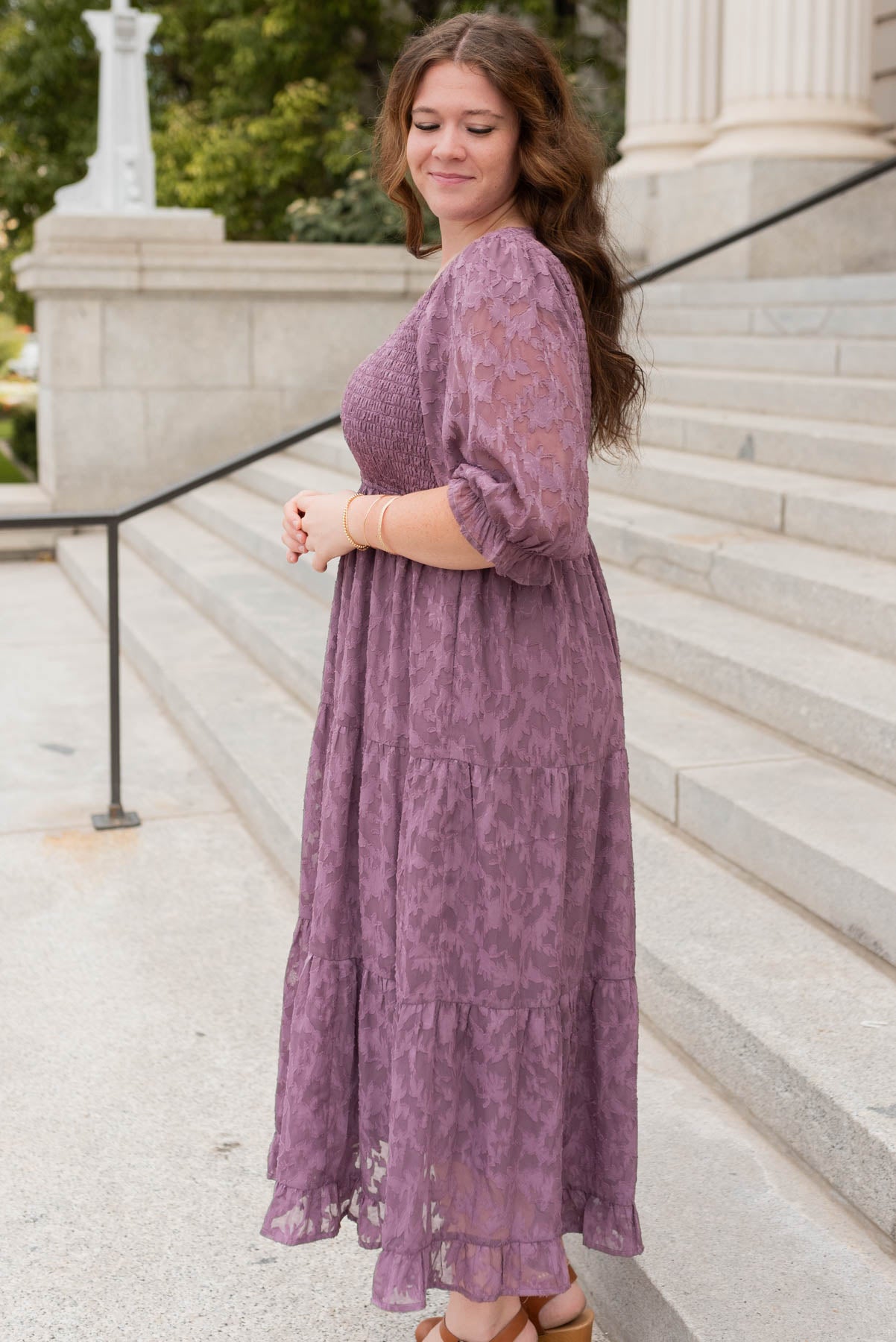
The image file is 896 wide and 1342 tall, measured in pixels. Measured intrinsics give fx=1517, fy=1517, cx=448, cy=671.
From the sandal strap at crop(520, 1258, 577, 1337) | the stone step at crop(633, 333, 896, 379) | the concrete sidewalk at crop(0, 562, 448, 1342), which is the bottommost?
the concrete sidewalk at crop(0, 562, 448, 1342)

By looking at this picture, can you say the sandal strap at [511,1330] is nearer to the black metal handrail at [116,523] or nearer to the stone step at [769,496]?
the stone step at [769,496]

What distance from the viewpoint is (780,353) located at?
698 cm

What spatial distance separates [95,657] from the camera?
743cm

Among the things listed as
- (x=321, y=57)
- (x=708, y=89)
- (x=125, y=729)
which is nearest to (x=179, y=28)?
(x=321, y=57)

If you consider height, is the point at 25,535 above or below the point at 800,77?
below

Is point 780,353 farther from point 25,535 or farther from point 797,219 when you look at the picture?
point 25,535

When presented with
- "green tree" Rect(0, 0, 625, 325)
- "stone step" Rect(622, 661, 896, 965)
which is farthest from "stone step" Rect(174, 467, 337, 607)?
"green tree" Rect(0, 0, 625, 325)

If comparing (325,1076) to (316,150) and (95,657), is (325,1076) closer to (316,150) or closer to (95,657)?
(95,657)

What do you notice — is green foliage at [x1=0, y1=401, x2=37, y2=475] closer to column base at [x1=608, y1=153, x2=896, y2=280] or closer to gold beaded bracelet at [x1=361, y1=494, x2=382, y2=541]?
column base at [x1=608, y1=153, x2=896, y2=280]

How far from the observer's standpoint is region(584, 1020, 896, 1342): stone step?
2307 millimetres

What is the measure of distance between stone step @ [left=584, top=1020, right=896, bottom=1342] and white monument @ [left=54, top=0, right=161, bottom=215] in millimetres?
9303

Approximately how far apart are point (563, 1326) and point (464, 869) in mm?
821

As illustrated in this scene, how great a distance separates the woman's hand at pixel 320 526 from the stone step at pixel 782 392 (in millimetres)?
4126

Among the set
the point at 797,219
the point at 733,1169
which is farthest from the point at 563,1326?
the point at 797,219
